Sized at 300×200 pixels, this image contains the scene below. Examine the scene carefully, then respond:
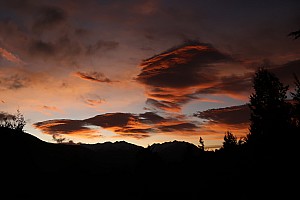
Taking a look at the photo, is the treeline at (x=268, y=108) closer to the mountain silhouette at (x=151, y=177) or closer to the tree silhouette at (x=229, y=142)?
the mountain silhouette at (x=151, y=177)

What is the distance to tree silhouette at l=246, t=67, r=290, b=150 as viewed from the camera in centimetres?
2453

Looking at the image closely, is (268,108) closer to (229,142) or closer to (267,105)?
(267,105)

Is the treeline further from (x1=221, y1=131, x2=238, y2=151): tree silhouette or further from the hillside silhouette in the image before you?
(x1=221, y1=131, x2=238, y2=151): tree silhouette

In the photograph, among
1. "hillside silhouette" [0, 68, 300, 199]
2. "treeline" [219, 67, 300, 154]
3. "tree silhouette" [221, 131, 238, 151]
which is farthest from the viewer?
"tree silhouette" [221, 131, 238, 151]

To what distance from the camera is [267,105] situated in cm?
2636

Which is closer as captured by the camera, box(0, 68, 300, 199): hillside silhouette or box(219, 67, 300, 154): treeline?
box(0, 68, 300, 199): hillside silhouette

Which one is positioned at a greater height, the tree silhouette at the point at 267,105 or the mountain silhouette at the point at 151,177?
the tree silhouette at the point at 267,105

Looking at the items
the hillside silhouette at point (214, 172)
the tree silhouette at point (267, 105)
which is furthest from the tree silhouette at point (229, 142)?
the tree silhouette at point (267, 105)

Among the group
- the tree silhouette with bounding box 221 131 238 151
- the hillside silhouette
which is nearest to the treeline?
the hillside silhouette

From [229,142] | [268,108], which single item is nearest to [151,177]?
[268,108]

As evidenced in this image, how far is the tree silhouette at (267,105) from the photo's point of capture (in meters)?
24.5

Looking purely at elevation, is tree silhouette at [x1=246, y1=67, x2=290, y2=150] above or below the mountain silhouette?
above

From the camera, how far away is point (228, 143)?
52.8 metres

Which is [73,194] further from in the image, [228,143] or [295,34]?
[295,34]
